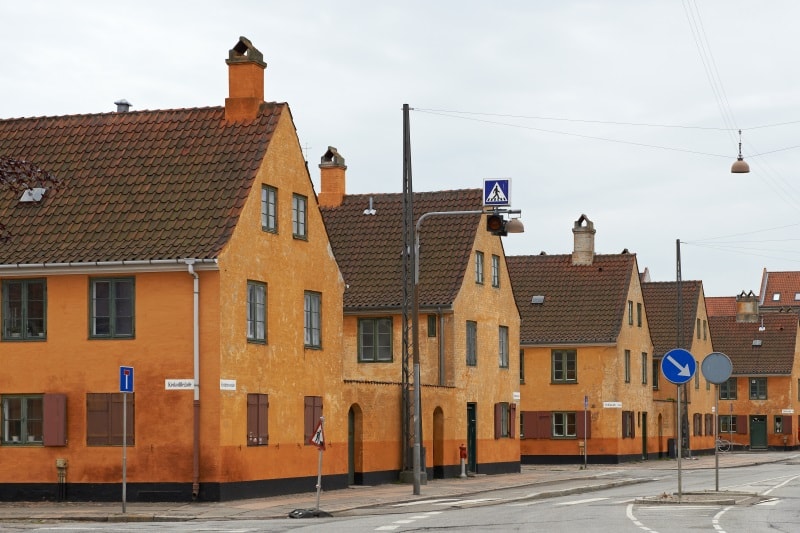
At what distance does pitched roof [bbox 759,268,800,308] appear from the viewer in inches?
5497

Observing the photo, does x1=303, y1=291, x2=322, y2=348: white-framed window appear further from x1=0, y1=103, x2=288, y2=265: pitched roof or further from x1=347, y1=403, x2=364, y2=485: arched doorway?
x1=0, y1=103, x2=288, y2=265: pitched roof

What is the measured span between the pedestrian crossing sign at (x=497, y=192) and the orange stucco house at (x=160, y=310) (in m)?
4.69

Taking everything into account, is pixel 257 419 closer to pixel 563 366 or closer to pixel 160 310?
pixel 160 310

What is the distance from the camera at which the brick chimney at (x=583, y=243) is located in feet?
219

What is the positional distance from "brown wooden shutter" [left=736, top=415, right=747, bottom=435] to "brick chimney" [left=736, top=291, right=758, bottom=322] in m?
6.63

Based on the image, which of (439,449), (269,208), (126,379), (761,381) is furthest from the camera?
(761,381)

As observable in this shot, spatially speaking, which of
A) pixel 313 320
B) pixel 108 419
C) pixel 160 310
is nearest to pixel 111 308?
pixel 160 310

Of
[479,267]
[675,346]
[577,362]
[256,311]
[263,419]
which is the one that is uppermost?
[479,267]

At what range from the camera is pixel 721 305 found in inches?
5714

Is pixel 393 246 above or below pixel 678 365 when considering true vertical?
above

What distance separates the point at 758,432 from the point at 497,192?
67220 mm

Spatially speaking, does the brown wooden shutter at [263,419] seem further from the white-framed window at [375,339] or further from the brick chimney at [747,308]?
the brick chimney at [747,308]

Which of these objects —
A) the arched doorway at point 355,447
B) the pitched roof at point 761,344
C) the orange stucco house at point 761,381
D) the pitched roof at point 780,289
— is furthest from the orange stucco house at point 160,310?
the pitched roof at point 780,289

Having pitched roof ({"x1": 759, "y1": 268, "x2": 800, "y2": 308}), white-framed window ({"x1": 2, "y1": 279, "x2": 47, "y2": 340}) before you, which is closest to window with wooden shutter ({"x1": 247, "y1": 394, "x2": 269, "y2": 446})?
white-framed window ({"x1": 2, "y1": 279, "x2": 47, "y2": 340})
